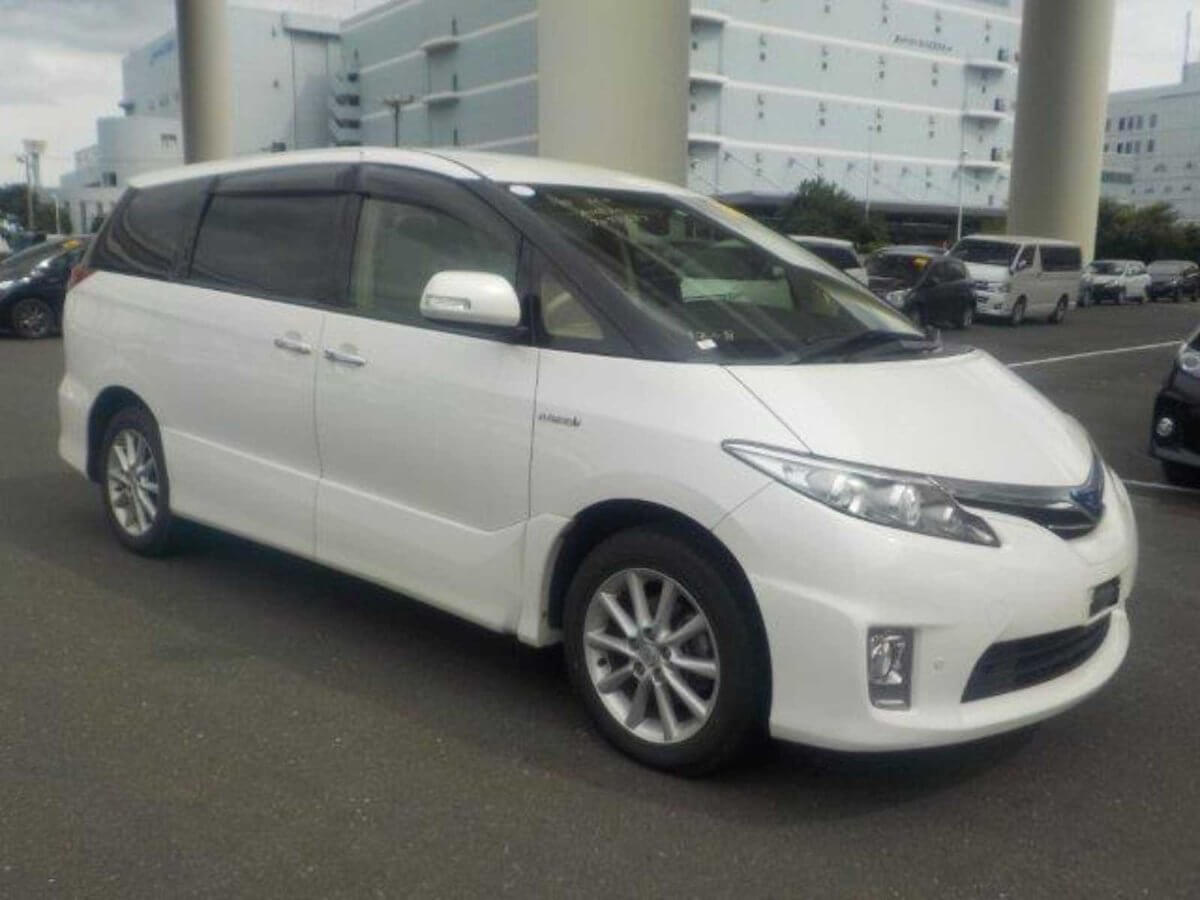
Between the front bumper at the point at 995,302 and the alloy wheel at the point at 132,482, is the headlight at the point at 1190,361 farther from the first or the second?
the front bumper at the point at 995,302

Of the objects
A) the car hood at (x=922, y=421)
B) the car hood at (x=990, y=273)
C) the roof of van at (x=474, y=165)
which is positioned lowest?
the car hood at (x=990, y=273)

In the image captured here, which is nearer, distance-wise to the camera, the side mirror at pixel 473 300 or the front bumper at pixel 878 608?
the front bumper at pixel 878 608

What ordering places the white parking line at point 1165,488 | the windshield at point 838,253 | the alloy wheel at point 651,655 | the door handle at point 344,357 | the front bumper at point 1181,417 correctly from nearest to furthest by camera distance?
the alloy wheel at point 651,655 < the door handle at point 344,357 < the front bumper at point 1181,417 < the white parking line at point 1165,488 < the windshield at point 838,253

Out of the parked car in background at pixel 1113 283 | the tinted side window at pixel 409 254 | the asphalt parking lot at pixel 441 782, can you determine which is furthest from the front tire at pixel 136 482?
the parked car in background at pixel 1113 283

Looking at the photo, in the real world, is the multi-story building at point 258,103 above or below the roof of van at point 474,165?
above

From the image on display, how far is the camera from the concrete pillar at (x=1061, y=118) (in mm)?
36438

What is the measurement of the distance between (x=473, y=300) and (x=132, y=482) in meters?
2.66

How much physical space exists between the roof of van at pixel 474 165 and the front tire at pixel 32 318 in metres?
14.4

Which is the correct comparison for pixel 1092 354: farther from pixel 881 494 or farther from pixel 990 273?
pixel 881 494

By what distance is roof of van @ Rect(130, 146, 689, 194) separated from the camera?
4559 millimetres

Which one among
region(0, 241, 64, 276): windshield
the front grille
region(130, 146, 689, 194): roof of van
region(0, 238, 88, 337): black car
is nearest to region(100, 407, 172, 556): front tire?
region(130, 146, 689, 194): roof of van

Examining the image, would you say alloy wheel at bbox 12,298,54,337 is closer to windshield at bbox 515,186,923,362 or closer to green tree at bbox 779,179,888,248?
windshield at bbox 515,186,923,362

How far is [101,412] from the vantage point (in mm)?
5988

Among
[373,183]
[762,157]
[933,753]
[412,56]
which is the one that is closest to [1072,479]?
[933,753]
